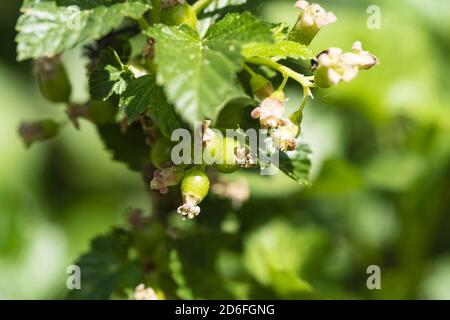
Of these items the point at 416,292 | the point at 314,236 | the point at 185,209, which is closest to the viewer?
the point at 185,209

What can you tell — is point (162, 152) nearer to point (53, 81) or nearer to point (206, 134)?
point (206, 134)

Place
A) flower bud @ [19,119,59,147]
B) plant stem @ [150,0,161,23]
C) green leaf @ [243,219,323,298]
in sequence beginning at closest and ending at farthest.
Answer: plant stem @ [150,0,161,23] → flower bud @ [19,119,59,147] → green leaf @ [243,219,323,298]

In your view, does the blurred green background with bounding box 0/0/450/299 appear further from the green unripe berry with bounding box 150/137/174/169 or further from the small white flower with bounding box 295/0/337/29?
the small white flower with bounding box 295/0/337/29

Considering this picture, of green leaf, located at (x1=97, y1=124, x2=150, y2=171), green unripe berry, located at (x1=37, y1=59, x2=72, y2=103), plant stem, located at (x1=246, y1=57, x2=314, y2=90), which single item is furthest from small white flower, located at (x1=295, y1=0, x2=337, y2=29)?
green unripe berry, located at (x1=37, y1=59, x2=72, y2=103)

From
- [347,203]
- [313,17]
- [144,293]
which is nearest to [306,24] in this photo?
[313,17]

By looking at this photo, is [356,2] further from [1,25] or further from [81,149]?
[1,25]

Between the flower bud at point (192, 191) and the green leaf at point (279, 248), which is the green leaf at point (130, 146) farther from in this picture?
the green leaf at point (279, 248)

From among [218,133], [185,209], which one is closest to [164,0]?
[218,133]
